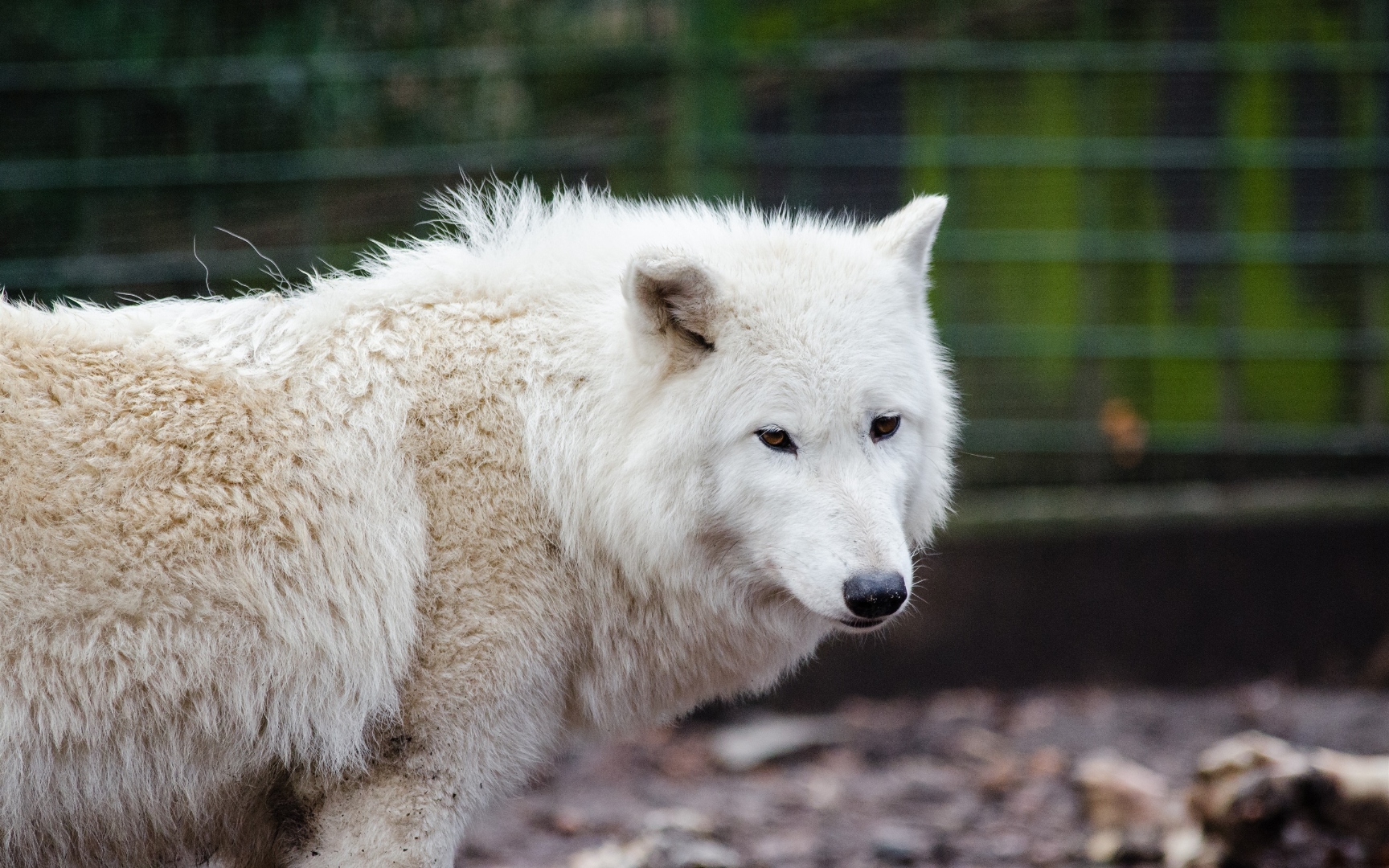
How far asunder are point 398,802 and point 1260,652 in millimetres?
5298

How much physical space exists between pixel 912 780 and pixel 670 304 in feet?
10.7

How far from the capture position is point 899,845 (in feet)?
15.1

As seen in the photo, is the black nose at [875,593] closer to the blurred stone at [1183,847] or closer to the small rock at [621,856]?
the small rock at [621,856]

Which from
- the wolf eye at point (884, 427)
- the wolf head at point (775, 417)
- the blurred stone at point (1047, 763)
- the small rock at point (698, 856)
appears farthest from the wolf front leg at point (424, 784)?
the blurred stone at point (1047, 763)

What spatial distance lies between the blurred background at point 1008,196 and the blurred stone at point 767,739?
25 centimetres

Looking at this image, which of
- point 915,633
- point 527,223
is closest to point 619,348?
point 527,223

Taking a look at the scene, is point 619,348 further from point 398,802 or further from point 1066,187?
point 1066,187

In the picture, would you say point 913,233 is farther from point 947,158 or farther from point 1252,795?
point 947,158

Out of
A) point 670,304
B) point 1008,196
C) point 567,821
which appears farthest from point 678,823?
point 1008,196

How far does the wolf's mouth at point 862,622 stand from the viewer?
2.77m

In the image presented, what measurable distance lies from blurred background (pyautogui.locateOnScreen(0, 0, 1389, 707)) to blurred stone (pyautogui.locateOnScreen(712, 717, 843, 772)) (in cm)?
25

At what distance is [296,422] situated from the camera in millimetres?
2816

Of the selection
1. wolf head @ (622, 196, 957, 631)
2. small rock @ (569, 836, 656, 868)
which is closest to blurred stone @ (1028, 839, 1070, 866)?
small rock @ (569, 836, 656, 868)

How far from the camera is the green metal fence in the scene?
20.2 feet
